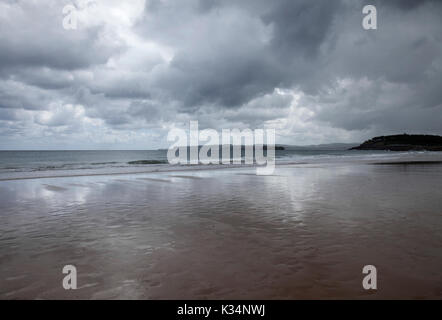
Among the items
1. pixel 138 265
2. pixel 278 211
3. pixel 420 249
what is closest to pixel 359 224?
pixel 420 249

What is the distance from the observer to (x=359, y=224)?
7.45 metres

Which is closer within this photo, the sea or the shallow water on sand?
the shallow water on sand

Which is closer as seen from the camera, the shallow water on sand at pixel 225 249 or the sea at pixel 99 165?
the shallow water on sand at pixel 225 249

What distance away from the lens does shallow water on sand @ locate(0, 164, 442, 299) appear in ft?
13.6

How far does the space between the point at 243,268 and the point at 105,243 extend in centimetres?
348

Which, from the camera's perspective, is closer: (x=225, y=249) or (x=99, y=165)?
(x=225, y=249)

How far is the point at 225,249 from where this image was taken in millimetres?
5801

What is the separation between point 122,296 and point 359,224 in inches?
252

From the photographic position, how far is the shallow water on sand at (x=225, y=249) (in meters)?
4.14
